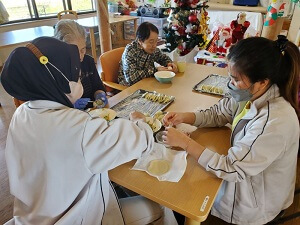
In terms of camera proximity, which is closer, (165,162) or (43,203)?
(43,203)

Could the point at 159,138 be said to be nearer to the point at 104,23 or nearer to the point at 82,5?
the point at 104,23

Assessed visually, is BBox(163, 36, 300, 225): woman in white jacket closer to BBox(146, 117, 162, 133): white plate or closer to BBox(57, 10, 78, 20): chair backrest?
BBox(146, 117, 162, 133): white plate

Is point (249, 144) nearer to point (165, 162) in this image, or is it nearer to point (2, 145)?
point (165, 162)

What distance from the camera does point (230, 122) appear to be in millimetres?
1190

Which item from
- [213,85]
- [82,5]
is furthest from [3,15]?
[213,85]

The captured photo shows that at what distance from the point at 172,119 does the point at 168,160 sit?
28cm

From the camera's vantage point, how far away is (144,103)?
4.51 feet

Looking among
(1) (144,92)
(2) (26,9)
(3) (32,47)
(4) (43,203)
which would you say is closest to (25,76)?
(3) (32,47)

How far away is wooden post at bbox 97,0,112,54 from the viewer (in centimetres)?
224

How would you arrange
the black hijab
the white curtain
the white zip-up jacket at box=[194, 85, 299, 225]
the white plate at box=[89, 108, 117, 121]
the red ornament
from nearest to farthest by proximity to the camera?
the black hijab, the white zip-up jacket at box=[194, 85, 299, 225], the white plate at box=[89, 108, 117, 121], the red ornament, the white curtain

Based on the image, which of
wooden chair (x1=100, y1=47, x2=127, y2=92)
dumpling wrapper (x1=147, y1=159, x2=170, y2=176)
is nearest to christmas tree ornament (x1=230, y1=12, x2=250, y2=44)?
wooden chair (x1=100, y1=47, x2=127, y2=92)

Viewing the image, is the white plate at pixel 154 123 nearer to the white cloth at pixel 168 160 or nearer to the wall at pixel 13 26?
the white cloth at pixel 168 160

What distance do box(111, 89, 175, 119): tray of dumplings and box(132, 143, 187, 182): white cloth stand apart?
0.33 m

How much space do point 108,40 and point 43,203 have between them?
2.11 m
